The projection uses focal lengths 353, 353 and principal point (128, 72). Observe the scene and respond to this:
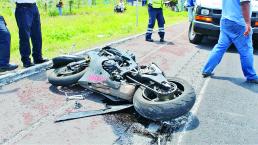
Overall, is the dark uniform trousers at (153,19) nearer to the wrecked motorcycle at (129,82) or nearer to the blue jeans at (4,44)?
the blue jeans at (4,44)

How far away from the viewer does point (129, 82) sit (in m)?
4.62

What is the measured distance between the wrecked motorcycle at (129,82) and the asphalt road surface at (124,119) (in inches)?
8.3

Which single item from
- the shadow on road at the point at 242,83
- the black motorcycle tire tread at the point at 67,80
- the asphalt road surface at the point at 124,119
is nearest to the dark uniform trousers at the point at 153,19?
the asphalt road surface at the point at 124,119

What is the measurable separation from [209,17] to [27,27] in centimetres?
460

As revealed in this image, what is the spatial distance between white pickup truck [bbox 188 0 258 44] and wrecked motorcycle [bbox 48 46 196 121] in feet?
13.6

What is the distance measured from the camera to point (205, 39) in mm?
10742

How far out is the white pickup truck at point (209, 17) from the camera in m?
8.63

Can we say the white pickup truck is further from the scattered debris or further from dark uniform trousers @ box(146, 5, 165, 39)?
the scattered debris

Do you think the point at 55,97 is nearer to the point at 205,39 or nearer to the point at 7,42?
the point at 7,42

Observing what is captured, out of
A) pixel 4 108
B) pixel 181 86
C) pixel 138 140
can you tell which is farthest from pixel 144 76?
pixel 4 108

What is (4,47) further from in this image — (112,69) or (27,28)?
(112,69)

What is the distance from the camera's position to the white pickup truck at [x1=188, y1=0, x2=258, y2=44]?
863cm

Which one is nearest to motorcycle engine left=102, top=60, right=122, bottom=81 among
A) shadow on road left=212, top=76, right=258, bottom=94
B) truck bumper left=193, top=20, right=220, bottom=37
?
shadow on road left=212, top=76, right=258, bottom=94

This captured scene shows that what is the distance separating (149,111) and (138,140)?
0.36 metres
